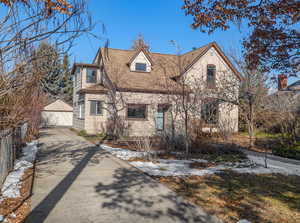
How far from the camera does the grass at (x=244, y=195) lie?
4625mm

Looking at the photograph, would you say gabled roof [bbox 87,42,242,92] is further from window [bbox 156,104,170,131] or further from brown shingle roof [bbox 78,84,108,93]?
window [bbox 156,104,170,131]

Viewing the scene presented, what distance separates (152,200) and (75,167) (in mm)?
3814

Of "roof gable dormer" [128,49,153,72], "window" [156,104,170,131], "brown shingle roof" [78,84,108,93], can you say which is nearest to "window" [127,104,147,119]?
"window" [156,104,170,131]

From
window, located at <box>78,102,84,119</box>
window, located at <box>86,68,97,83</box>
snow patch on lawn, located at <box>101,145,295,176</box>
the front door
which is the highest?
window, located at <box>86,68,97,83</box>

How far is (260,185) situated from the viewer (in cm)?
656

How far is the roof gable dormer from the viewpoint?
20.3 m

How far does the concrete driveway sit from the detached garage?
29824 millimetres

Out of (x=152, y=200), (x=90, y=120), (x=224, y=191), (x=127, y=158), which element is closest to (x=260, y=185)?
(x=224, y=191)

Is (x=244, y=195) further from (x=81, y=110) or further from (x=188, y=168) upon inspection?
(x=81, y=110)

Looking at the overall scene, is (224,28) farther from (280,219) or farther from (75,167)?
(75,167)

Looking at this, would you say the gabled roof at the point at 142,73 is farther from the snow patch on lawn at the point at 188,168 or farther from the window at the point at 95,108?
the snow patch on lawn at the point at 188,168

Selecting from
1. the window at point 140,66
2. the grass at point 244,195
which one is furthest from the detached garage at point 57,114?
the grass at point 244,195

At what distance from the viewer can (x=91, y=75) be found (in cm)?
2111

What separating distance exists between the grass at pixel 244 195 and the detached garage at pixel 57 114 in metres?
32.6
